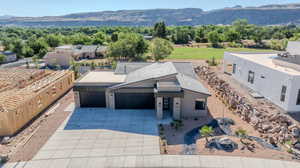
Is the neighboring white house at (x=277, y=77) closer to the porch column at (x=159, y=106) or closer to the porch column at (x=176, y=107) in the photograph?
the porch column at (x=176, y=107)

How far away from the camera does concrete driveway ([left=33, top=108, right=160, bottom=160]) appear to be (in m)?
13.4

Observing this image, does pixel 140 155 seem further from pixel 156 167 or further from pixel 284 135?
pixel 284 135

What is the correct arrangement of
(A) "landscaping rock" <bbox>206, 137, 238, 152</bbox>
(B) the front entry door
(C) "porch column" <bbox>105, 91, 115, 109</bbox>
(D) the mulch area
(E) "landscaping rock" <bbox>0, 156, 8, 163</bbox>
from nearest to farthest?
(E) "landscaping rock" <bbox>0, 156, 8, 163</bbox>
(D) the mulch area
(A) "landscaping rock" <bbox>206, 137, 238, 152</bbox>
(B) the front entry door
(C) "porch column" <bbox>105, 91, 115, 109</bbox>

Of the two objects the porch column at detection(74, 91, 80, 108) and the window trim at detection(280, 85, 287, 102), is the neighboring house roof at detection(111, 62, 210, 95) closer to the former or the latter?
the porch column at detection(74, 91, 80, 108)

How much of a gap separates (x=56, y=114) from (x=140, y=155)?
10521mm

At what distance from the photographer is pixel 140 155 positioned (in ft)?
42.5

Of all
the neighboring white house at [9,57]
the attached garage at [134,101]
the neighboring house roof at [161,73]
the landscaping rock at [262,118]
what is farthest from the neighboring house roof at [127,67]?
the neighboring white house at [9,57]

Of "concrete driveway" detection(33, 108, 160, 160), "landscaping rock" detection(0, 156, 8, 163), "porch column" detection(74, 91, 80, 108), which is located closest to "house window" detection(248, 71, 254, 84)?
"concrete driveway" detection(33, 108, 160, 160)

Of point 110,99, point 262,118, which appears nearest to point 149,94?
point 110,99

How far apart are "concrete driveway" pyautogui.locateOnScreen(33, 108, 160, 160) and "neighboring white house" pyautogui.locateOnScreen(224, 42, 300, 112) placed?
460 inches

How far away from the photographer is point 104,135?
15.4m

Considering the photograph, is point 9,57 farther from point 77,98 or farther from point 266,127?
point 266,127

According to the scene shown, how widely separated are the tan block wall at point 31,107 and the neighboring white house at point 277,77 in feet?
74.0

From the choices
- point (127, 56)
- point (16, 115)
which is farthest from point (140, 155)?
point (127, 56)
